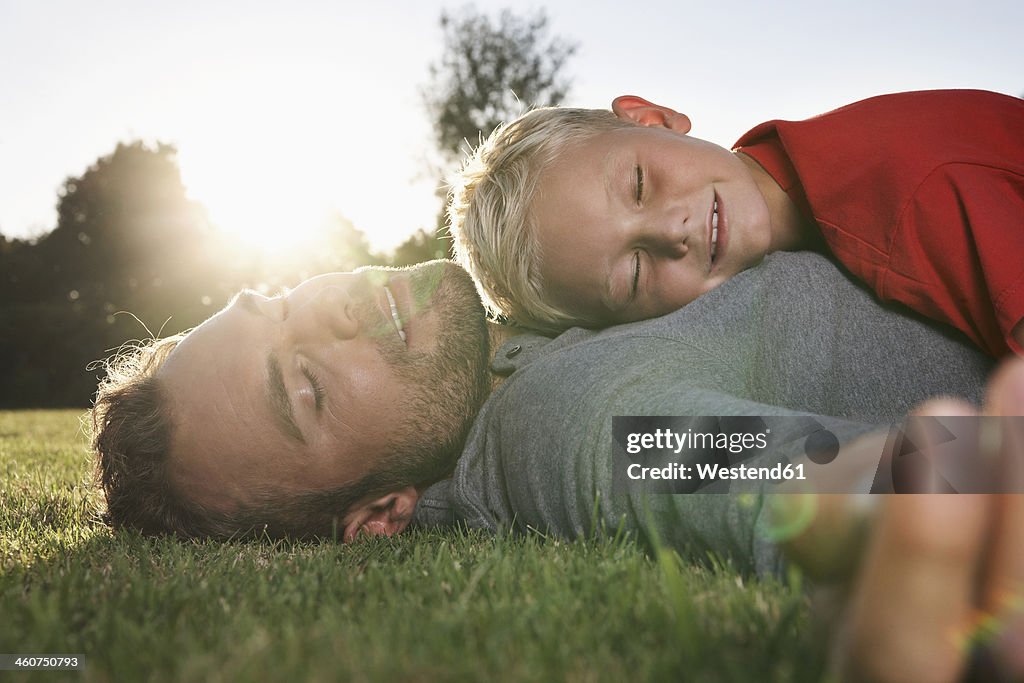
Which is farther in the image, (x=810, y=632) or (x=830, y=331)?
(x=830, y=331)

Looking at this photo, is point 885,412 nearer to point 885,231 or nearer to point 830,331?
point 830,331

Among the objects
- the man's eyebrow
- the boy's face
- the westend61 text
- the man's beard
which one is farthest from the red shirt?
the man's eyebrow

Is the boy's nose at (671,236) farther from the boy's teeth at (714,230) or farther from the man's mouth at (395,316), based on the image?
the man's mouth at (395,316)

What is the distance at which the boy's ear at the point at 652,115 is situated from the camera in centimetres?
315

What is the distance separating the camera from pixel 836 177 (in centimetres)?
246

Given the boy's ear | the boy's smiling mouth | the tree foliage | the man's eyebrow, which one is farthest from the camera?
the tree foliage

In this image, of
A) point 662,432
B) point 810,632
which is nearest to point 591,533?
point 662,432

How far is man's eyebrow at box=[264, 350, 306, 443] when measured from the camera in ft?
8.23

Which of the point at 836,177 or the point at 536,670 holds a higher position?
the point at 836,177

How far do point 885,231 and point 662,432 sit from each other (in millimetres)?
1172

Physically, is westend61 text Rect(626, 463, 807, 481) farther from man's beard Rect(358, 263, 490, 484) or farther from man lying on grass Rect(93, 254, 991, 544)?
man's beard Rect(358, 263, 490, 484)

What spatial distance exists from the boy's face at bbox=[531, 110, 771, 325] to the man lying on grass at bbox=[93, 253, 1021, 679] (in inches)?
6.2

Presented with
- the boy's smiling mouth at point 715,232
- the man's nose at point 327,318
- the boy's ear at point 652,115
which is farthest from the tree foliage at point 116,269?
the boy's smiling mouth at point 715,232

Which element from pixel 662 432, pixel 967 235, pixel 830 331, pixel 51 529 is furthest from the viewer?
pixel 51 529
